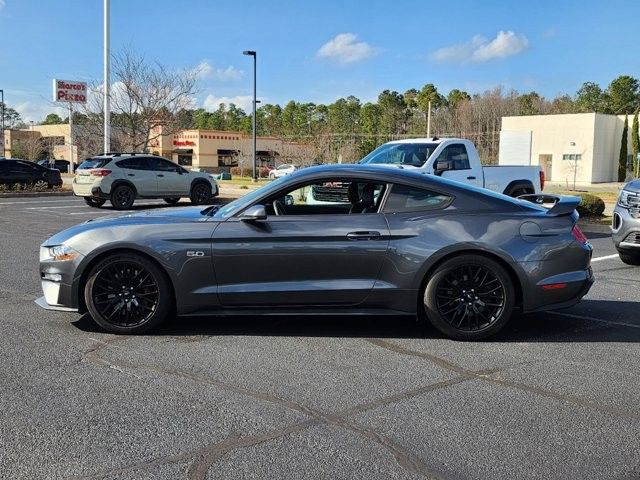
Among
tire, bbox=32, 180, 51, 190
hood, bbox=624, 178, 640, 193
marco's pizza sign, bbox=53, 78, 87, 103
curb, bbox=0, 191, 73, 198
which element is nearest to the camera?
hood, bbox=624, 178, 640, 193

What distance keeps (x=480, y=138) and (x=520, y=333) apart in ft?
211

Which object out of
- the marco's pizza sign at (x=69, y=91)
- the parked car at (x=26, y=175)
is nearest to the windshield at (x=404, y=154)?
the parked car at (x=26, y=175)

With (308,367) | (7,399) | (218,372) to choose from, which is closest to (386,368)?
(308,367)

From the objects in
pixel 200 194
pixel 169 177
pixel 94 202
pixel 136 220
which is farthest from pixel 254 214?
pixel 94 202

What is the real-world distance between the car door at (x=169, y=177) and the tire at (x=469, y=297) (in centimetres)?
1556

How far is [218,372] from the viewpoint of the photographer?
15.2 ft

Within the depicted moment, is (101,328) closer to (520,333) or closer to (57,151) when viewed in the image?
(520,333)

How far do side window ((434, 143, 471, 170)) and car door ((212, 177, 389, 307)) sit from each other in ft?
23.7

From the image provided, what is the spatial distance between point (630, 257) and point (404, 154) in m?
4.56

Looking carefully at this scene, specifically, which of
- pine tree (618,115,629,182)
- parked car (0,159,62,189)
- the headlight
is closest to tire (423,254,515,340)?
the headlight

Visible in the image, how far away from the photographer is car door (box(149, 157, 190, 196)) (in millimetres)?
19734

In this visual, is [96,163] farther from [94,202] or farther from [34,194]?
[34,194]

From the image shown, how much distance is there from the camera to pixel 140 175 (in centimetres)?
1930

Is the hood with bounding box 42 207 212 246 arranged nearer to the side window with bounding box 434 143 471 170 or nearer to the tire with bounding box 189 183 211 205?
the side window with bounding box 434 143 471 170
